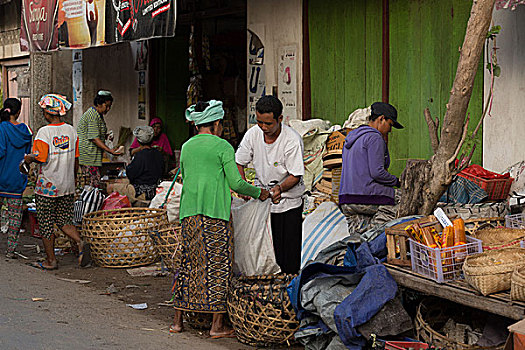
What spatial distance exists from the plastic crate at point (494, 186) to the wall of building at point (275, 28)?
350cm

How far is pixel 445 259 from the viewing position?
15.0 ft

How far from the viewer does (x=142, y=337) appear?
18.9 feet

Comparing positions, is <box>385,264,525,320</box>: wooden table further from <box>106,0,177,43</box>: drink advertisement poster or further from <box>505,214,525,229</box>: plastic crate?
<box>106,0,177,43</box>: drink advertisement poster

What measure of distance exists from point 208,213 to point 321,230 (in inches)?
80.5

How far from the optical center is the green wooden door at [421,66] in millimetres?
7402

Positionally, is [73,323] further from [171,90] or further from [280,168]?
[171,90]

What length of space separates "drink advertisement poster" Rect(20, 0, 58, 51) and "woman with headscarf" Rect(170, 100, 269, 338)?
6.90 m

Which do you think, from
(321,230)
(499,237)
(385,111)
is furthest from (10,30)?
(499,237)

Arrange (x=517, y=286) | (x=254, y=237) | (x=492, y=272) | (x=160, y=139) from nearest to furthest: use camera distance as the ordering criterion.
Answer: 1. (x=517, y=286)
2. (x=492, y=272)
3. (x=254, y=237)
4. (x=160, y=139)

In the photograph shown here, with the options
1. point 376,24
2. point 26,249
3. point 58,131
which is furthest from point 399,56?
point 26,249

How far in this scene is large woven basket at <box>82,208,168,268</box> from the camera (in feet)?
27.1

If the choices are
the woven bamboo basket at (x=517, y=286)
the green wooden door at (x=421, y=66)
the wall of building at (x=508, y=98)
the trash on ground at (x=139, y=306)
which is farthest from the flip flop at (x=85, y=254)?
the woven bamboo basket at (x=517, y=286)

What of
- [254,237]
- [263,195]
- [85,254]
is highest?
[263,195]

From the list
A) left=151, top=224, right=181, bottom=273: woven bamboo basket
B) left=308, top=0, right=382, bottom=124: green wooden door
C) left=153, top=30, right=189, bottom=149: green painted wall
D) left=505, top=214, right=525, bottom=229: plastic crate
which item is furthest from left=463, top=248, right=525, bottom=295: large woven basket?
left=153, top=30, right=189, bottom=149: green painted wall
